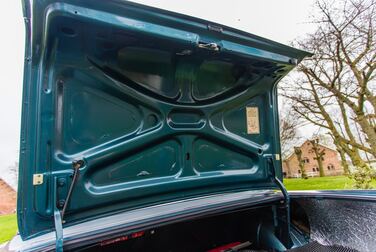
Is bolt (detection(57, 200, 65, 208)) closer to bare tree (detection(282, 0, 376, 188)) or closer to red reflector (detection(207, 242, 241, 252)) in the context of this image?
red reflector (detection(207, 242, 241, 252))

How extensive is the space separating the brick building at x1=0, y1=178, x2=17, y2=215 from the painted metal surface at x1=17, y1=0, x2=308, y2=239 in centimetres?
1148

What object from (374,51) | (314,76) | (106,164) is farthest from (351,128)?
(106,164)

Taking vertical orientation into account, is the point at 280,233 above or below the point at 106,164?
below

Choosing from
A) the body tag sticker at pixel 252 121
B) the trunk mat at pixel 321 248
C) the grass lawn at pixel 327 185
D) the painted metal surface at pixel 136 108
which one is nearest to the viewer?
the painted metal surface at pixel 136 108

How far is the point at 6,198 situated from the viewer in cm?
1077

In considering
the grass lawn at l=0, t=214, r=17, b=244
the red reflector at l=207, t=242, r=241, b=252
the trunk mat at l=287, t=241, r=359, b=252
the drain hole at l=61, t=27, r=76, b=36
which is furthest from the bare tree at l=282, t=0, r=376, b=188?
the grass lawn at l=0, t=214, r=17, b=244

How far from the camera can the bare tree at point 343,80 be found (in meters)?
5.73

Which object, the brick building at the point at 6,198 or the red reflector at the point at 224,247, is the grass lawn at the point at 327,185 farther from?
the brick building at the point at 6,198

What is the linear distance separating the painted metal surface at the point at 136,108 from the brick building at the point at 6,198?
11.5 m

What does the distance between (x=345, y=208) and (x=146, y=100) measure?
1396 millimetres

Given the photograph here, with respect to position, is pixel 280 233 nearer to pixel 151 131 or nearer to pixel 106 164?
pixel 151 131

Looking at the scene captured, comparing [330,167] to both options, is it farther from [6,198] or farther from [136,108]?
[6,198]

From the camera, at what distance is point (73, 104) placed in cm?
124

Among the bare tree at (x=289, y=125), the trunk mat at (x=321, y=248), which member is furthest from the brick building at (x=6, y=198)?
the trunk mat at (x=321, y=248)
